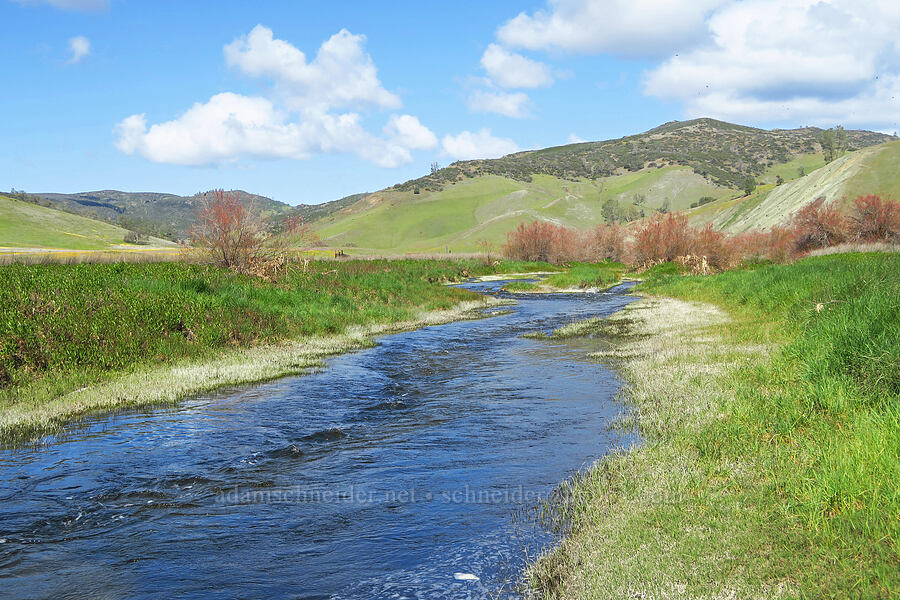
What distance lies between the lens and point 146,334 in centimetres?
1706

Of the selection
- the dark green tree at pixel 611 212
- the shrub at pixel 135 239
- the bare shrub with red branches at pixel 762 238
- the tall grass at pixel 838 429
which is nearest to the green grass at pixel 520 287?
the bare shrub with red branches at pixel 762 238

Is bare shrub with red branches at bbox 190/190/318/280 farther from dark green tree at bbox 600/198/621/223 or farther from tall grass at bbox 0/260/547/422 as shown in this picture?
dark green tree at bbox 600/198/621/223

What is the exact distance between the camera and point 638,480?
756 centimetres

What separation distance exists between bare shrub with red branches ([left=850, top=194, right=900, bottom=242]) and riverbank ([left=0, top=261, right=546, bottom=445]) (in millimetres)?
42596

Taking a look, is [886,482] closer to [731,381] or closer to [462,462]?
[462,462]

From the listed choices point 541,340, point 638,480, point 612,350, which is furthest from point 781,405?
point 541,340

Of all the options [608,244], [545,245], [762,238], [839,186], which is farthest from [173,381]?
[839,186]

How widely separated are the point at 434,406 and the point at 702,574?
333 inches

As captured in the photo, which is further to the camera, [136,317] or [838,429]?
[136,317]

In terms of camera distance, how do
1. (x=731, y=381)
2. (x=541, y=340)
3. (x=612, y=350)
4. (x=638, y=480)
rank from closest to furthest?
(x=638, y=480)
(x=731, y=381)
(x=612, y=350)
(x=541, y=340)

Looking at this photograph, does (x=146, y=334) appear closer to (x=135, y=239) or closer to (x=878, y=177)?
(x=878, y=177)

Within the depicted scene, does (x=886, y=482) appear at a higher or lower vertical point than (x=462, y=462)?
higher

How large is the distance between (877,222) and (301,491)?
56.8 metres

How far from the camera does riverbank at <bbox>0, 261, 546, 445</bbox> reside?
42.7 feet
